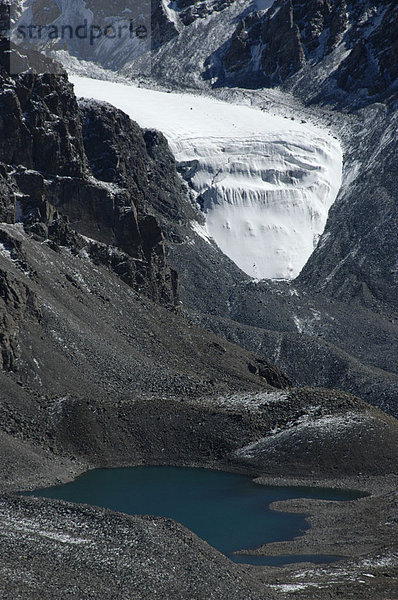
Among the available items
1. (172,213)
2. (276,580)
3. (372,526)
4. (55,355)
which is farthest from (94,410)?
(172,213)

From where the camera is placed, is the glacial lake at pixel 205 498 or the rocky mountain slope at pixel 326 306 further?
the rocky mountain slope at pixel 326 306

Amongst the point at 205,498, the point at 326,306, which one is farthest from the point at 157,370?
the point at 326,306

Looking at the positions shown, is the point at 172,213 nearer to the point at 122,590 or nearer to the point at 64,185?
the point at 64,185

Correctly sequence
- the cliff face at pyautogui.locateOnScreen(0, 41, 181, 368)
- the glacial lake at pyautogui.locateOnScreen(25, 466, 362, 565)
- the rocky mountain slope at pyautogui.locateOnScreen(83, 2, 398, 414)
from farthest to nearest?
the rocky mountain slope at pyautogui.locateOnScreen(83, 2, 398, 414), the cliff face at pyautogui.locateOnScreen(0, 41, 181, 368), the glacial lake at pyautogui.locateOnScreen(25, 466, 362, 565)

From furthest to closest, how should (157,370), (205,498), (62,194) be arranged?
(62,194) < (157,370) < (205,498)

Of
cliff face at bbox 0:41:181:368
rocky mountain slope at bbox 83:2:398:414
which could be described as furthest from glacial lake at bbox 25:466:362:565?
rocky mountain slope at bbox 83:2:398:414

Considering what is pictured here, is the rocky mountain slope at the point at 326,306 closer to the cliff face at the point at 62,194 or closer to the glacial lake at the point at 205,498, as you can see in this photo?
the cliff face at the point at 62,194

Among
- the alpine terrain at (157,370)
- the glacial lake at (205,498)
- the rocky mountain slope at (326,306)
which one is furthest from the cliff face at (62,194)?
the glacial lake at (205,498)

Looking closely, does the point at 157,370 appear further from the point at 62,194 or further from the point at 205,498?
the point at 62,194

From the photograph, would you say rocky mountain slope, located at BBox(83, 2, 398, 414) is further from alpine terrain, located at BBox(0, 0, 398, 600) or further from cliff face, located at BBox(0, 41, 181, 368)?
cliff face, located at BBox(0, 41, 181, 368)
